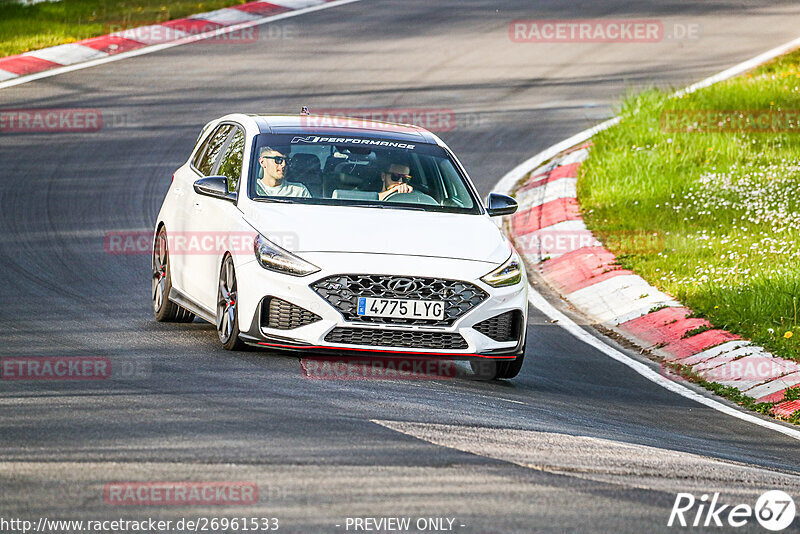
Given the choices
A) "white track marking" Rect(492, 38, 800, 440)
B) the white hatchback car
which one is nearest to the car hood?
the white hatchback car

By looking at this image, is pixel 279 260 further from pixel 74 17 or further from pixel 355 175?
pixel 74 17

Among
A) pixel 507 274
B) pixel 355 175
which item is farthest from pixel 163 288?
pixel 507 274

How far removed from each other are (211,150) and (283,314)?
2630 mm

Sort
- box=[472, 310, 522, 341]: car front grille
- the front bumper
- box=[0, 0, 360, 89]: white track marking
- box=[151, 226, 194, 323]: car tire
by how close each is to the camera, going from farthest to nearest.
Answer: box=[0, 0, 360, 89]: white track marking, box=[151, 226, 194, 323]: car tire, box=[472, 310, 522, 341]: car front grille, the front bumper

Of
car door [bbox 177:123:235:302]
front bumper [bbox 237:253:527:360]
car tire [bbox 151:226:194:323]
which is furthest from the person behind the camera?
car tire [bbox 151:226:194:323]

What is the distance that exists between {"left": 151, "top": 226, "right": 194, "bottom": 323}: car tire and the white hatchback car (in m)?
0.02

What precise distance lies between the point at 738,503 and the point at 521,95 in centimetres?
1583

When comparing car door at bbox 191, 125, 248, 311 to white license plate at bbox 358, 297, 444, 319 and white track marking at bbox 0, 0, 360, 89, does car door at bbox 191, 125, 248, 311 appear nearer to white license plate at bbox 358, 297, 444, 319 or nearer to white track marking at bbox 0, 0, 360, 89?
white license plate at bbox 358, 297, 444, 319

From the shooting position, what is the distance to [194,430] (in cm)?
686

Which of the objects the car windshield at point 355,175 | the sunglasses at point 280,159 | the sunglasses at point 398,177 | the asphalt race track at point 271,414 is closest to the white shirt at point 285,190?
the car windshield at point 355,175

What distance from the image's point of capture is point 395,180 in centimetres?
1002

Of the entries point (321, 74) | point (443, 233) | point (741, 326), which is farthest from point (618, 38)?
point (443, 233)

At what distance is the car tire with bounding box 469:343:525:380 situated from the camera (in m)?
9.41

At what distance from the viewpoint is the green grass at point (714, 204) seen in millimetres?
12016
